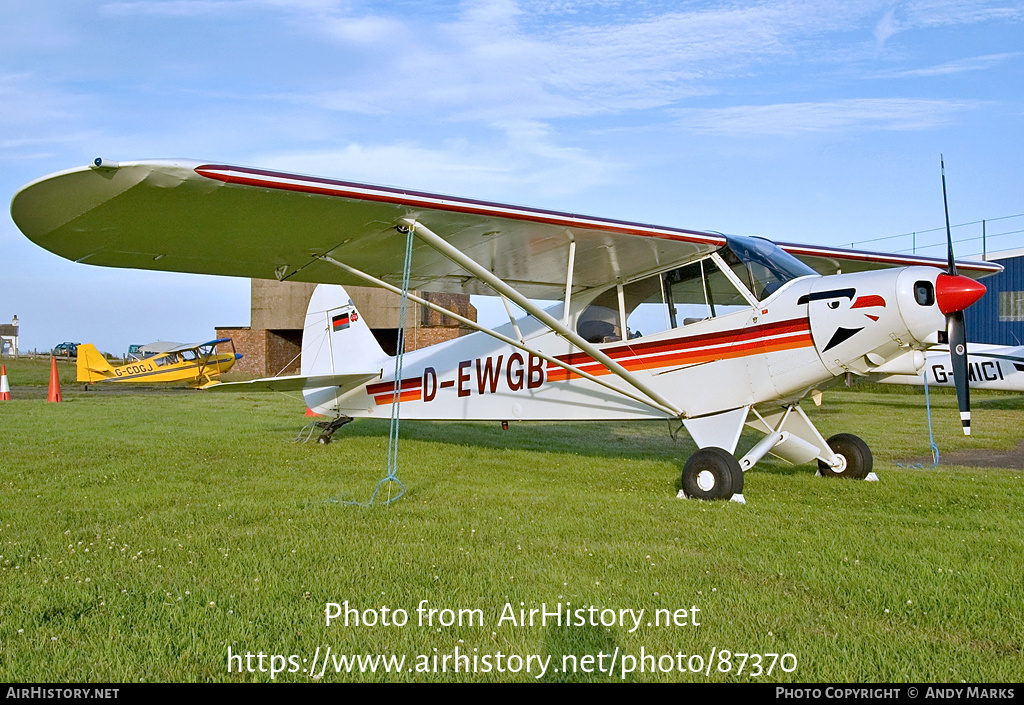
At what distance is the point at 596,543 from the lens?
468 cm

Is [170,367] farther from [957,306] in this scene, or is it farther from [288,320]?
[957,306]

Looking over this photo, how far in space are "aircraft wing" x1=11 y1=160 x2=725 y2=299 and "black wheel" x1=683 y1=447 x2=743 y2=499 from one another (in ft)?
6.54

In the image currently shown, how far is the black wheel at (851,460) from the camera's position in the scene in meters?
7.29

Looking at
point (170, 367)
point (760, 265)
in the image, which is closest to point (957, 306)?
point (760, 265)

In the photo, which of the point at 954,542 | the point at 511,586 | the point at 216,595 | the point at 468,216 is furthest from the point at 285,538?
the point at 954,542

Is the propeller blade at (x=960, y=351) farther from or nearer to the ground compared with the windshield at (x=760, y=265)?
nearer to the ground

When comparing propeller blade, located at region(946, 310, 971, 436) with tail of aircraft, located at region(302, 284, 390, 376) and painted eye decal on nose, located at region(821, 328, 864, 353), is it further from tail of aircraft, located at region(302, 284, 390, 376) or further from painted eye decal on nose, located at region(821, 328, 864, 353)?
tail of aircraft, located at region(302, 284, 390, 376)

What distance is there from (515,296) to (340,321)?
18.9 feet

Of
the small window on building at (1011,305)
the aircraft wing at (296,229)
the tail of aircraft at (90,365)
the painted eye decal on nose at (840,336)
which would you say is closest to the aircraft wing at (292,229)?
the aircraft wing at (296,229)

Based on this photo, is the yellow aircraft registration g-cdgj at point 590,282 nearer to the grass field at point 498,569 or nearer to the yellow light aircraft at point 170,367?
the grass field at point 498,569

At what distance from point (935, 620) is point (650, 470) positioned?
495 cm

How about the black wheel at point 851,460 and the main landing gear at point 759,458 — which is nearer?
the main landing gear at point 759,458

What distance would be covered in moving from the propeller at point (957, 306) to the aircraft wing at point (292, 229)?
1910 millimetres

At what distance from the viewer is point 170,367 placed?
99.6ft
